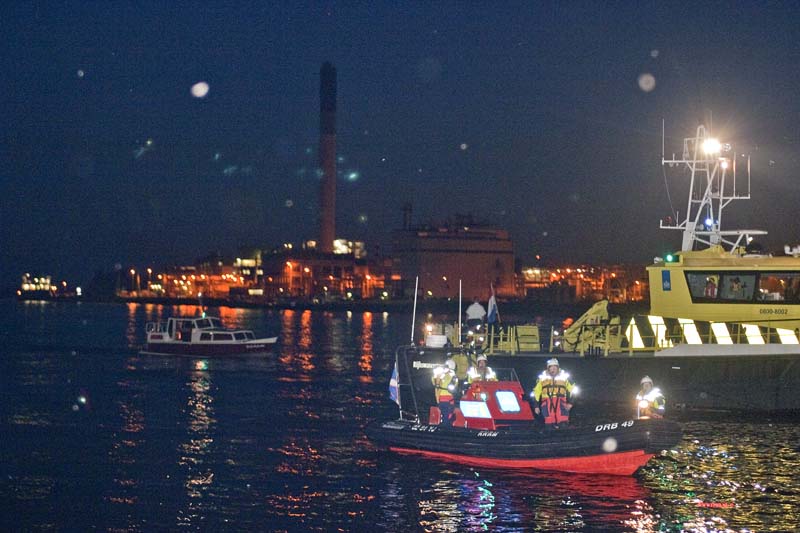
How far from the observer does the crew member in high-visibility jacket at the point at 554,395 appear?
2298 centimetres

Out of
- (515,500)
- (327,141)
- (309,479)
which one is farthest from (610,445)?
(327,141)

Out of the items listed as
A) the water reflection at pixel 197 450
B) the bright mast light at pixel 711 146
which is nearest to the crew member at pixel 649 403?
the water reflection at pixel 197 450

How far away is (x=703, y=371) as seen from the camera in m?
32.0

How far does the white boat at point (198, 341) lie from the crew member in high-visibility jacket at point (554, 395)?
4226 centimetres

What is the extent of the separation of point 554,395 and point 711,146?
15688 mm

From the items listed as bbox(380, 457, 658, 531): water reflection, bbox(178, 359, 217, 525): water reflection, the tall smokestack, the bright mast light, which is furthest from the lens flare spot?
the tall smokestack

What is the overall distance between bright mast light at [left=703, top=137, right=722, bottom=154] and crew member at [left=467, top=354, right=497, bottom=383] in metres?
14.0

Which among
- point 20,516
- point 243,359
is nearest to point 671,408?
point 20,516

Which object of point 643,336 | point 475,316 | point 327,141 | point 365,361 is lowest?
point 365,361

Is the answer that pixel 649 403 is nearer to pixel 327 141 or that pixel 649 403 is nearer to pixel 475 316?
pixel 475 316

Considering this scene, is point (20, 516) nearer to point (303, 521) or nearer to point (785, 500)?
point (303, 521)

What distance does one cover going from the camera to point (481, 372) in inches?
964

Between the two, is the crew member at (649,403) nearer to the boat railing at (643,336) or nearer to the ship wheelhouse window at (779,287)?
the boat railing at (643,336)

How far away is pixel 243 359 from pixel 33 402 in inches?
915
